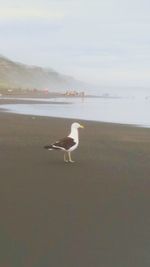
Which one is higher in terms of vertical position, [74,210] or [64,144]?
[64,144]

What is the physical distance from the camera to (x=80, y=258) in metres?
4.82

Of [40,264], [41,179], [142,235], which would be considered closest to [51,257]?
[40,264]

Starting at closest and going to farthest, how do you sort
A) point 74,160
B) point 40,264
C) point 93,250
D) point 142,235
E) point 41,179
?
point 40,264 → point 93,250 → point 142,235 → point 41,179 → point 74,160

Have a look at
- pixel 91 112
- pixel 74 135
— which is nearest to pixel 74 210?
pixel 74 135

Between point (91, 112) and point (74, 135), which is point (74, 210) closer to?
point (74, 135)

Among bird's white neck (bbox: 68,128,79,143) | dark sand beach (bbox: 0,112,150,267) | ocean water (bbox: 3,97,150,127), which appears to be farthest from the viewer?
ocean water (bbox: 3,97,150,127)

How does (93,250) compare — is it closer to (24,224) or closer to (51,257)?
(51,257)

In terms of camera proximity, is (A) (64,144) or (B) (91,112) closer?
(A) (64,144)

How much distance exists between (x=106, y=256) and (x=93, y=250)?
0.59ft

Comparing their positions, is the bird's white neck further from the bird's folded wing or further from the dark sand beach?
the dark sand beach

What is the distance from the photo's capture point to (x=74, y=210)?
254 inches

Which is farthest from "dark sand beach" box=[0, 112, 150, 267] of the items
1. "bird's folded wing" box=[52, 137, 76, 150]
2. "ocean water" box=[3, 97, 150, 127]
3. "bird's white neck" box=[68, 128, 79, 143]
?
"ocean water" box=[3, 97, 150, 127]

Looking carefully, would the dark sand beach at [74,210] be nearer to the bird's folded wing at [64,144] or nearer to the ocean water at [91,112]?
the bird's folded wing at [64,144]

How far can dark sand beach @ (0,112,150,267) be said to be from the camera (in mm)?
4891
